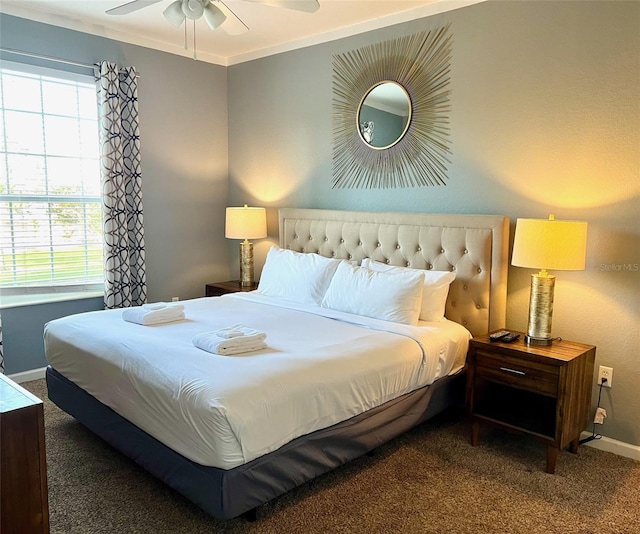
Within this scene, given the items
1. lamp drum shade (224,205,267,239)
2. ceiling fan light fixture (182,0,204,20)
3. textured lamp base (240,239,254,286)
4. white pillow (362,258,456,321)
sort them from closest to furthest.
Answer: ceiling fan light fixture (182,0,204,20)
white pillow (362,258,456,321)
lamp drum shade (224,205,267,239)
textured lamp base (240,239,254,286)

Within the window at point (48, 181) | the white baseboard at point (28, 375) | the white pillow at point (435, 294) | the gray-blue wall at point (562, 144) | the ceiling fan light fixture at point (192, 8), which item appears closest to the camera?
the ceiling fan light fixture at point (192, 8)

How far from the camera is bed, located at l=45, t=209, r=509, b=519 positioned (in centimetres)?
215

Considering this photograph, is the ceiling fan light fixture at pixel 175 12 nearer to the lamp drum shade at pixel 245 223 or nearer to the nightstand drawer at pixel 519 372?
the lamp drum shade at pixel 245 223

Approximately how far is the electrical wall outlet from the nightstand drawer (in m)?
0.53

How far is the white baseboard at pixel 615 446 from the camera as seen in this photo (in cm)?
297

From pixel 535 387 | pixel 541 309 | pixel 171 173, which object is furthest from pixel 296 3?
pixel 171 173

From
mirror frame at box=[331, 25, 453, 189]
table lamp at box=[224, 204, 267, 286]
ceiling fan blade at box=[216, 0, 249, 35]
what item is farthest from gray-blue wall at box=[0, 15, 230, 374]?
mirror frame at box=[331, 25, 453, 189]

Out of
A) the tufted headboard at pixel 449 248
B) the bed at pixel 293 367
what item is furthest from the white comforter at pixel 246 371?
the tufted headboard at pixel 449 248

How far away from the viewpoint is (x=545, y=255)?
279cm

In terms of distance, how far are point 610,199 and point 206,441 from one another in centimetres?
251

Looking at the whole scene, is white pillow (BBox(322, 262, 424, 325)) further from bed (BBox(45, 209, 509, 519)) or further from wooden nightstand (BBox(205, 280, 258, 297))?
wooden nightstand (BBox(205, 280, 258, 297))

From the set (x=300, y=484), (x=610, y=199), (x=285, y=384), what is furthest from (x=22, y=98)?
(x=610, y=199)

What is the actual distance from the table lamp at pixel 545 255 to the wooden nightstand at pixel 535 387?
0.12m

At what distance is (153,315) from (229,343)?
0.81 meters
